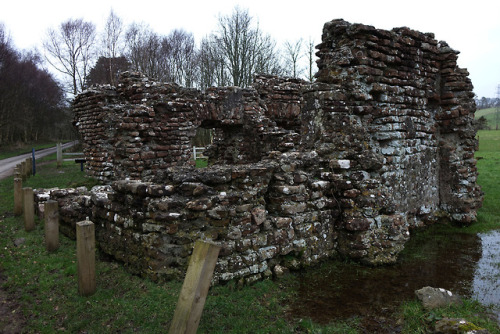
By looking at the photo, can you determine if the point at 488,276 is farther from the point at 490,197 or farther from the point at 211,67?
the point at 211,67

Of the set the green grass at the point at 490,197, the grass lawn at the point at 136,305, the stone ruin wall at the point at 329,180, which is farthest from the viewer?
the green grass at the point at 490,197

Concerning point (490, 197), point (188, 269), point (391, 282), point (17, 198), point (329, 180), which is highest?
point (329, 180)

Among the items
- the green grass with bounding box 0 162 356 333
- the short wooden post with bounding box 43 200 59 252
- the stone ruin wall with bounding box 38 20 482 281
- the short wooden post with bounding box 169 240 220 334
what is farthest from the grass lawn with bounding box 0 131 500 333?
the short wooden post with bounding box 169 240 220 334

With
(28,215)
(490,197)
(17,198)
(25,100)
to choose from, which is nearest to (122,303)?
(28,215)

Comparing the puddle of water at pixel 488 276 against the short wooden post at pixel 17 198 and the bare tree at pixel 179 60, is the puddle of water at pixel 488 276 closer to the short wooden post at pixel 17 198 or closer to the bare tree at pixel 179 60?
the short wooden post at pixel 17 198

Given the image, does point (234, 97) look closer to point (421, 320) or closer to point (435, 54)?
point (435, 54)

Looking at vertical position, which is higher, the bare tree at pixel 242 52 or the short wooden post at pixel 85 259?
the bare tree at pixel 242 52

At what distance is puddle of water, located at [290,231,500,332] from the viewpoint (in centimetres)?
389

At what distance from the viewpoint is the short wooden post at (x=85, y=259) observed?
427cm

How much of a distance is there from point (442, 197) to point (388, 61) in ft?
12.4

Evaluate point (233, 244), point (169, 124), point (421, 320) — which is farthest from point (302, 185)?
point (169, 124)

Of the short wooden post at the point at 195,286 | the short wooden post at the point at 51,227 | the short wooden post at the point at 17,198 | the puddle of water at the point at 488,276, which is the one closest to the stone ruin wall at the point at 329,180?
the short wooden post at the point at 51,227

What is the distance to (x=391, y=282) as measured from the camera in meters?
4.68

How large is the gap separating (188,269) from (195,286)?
14 cm
